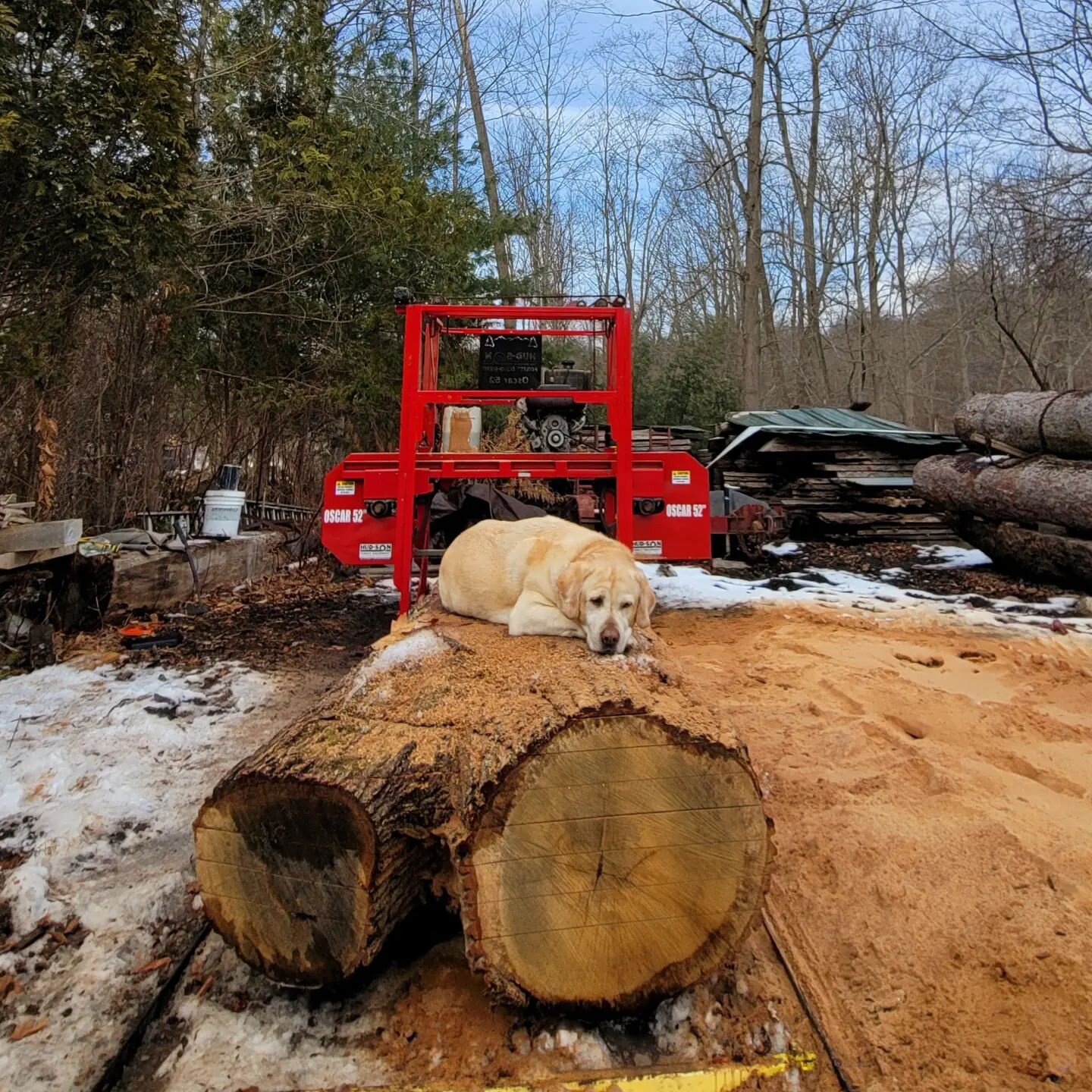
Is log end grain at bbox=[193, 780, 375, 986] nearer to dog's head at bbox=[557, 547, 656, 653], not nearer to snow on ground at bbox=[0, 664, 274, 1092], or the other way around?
snow on ground at bbox=[0, 664, 274, 1092]

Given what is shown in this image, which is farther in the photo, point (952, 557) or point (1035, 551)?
point (952, 557)

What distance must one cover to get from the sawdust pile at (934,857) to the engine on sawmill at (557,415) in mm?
2210

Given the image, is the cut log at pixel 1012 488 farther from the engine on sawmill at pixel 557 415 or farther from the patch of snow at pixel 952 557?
the engine on sawmill at pixel 557 415

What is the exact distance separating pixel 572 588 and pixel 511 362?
11.0 ft

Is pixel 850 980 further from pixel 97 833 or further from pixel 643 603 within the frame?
pixel 97 833

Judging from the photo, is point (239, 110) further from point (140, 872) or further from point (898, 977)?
point (898, 977)

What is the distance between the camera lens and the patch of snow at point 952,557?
970 centimetres

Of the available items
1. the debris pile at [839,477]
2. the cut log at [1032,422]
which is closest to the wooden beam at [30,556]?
the debris pile at [839,477]

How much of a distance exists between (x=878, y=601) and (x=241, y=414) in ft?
24.7

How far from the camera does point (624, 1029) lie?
6.67 feet

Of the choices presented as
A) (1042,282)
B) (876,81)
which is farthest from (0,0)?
(876,81)

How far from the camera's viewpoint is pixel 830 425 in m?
13.4

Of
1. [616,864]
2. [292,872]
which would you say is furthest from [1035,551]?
[292,872]

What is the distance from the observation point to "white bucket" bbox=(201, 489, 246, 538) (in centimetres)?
773
